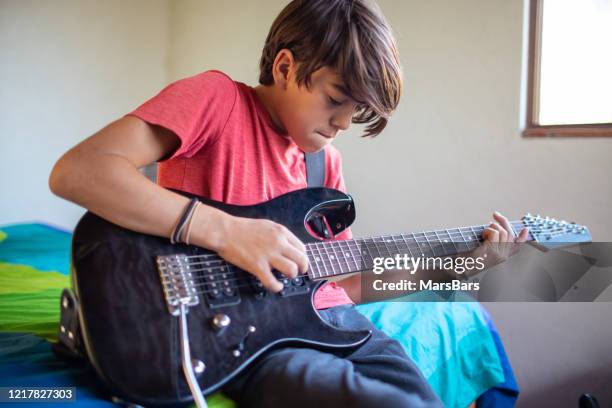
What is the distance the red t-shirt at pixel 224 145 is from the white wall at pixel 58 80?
179 centimetres

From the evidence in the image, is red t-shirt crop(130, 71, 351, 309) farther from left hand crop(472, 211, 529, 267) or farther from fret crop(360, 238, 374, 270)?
left hand crop(472, 211, 529, 267)

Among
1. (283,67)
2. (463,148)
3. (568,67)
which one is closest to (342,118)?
(283,67)

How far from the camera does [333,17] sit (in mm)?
957

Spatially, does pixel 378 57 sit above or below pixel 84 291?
above

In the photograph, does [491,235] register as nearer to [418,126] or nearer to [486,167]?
[486,167]

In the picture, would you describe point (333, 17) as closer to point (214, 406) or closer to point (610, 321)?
point (214, 406)

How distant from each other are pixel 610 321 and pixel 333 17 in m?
1.27

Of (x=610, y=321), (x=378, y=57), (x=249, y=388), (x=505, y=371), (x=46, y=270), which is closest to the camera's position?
(x=249, y=388)

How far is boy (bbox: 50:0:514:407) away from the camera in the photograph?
0.75 metres

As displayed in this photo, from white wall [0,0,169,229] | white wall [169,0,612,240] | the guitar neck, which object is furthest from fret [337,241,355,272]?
white wall [0,0,169,229]

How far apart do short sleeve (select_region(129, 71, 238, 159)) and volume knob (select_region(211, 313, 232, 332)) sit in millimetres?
283

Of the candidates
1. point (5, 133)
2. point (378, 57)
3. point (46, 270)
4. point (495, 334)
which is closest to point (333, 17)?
point (378, 57)

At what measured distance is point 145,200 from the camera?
2.51 ft

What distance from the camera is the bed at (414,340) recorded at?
2.79 feet
